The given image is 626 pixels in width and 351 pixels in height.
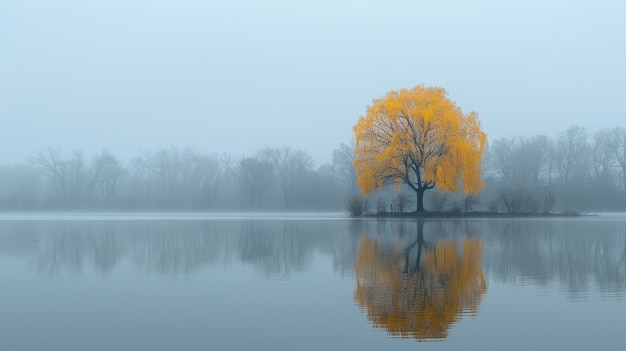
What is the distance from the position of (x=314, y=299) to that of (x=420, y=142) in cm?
Result: 3307

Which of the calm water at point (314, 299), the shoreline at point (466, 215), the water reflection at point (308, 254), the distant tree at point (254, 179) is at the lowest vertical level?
the calm water at point (314, 299)

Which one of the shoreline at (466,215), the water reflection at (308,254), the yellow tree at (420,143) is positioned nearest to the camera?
the water reflection at (308,254)

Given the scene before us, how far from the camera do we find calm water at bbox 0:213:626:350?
24.6ft

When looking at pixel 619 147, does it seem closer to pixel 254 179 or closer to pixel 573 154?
pixel 573 154

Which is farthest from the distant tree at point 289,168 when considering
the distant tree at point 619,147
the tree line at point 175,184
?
the distant tree at point 619,147

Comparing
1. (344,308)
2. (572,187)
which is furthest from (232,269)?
(572,187)

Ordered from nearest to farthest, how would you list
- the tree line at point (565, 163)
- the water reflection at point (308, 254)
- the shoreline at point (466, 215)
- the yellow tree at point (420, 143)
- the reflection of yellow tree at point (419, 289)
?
the reflection of yellow tree at point (419, 289), the water reflection at point (308, 254), the yellow tree at point (420, 143), the shoreline at point (466, 215), the tree line at point (565, 163)

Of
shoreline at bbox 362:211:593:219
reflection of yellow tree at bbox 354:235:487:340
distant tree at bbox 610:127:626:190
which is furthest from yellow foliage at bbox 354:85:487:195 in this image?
distant tree at bbox 610:127:626:190

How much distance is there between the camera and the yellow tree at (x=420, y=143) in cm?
4125

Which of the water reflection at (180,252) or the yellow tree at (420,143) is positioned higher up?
the yellow tree at (420,143)

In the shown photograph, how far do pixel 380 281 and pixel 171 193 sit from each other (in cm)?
7261

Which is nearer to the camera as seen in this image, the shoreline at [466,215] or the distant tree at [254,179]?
the shoreline at [466,215]

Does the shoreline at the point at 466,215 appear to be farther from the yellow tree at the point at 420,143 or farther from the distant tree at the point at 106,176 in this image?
the distant tree at the point at 106,176

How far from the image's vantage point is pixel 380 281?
11.9 meters
